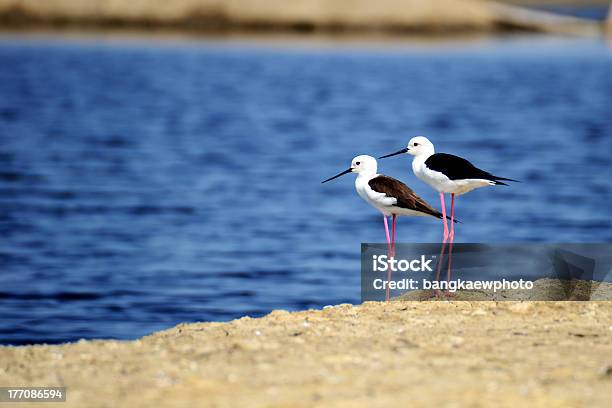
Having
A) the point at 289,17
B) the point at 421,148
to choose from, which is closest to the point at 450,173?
the point at 421,148

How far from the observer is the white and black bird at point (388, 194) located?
29.3 ft

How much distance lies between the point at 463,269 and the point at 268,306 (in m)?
5.15

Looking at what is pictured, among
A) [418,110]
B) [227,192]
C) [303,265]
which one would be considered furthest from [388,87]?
[303,265]

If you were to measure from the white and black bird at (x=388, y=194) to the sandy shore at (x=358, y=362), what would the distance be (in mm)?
747

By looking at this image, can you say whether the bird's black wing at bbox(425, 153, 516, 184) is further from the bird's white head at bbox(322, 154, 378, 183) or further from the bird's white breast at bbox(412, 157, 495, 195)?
the bird's white head at bbox(322, 154, 378, 183)

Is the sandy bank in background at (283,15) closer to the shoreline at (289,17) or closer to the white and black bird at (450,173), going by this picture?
the shoreline at (289,17)

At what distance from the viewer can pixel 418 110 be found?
4975cm

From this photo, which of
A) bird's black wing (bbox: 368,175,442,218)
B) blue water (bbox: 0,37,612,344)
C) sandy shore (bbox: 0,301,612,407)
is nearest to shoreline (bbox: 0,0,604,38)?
blue water (bbox: 0,37,612,344)

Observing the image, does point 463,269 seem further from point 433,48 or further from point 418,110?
point 433,48

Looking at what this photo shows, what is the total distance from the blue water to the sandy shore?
4.63 metres

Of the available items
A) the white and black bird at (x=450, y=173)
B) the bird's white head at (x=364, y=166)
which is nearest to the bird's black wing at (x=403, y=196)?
the white and black bird at (x=450, y=173)

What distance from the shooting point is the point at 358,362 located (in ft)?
24.6

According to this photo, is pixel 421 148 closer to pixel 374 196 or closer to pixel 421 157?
pixel 421 157

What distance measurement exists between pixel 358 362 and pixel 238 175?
23305mm
